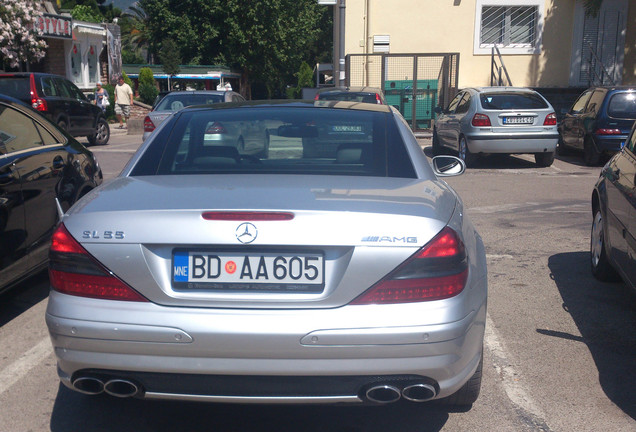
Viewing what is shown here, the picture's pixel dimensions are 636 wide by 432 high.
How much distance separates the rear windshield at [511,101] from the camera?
13930 mm

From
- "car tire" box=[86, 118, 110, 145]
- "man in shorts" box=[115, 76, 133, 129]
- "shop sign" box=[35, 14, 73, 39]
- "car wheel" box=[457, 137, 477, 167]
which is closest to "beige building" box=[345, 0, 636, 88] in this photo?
"man in shorts" box=[115, 76, 133, 129]

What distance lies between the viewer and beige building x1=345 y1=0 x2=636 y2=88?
24141 millimetres

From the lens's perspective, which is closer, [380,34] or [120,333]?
[120,333]

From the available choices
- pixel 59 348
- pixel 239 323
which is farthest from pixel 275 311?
pixel 59 348

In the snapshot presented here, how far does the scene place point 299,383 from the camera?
9.14 feet

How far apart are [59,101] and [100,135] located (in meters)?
2.34

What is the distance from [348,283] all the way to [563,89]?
23.7m

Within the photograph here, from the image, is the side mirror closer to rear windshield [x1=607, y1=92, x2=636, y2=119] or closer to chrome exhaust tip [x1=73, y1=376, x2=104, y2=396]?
chrome exhaust tip [x1=73, y1=376, x2=104, y2=396]

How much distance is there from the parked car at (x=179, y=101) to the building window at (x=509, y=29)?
40.1 feet

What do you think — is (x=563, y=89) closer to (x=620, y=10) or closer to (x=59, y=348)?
(x=620, y=10)

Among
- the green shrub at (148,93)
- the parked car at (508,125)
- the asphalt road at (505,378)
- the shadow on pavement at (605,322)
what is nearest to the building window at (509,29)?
the parked car at (508,125)

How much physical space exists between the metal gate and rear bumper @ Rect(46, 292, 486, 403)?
19755 millimetres

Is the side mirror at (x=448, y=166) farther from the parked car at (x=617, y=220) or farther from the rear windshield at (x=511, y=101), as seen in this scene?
the rear windshield at (x=511, y=101)

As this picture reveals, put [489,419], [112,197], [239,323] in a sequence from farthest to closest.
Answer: [489,419]
[112,197]
[239,323]
